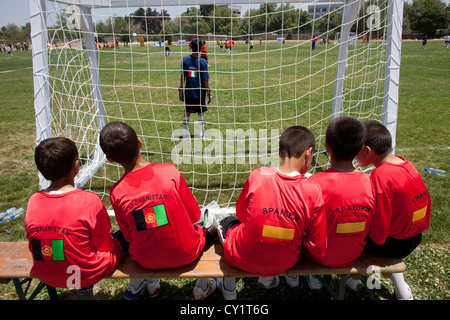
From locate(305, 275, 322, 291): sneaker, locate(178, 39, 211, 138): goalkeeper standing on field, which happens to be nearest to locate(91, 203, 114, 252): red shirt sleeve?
locate(305, 275, 322, 291): sneaker

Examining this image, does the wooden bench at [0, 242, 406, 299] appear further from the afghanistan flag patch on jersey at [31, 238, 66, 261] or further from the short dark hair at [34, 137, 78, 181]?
the short dark hair at [34, 137, 78, 181]

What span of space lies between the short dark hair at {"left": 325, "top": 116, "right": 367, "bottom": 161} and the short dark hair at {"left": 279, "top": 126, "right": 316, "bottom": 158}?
0.17 metres

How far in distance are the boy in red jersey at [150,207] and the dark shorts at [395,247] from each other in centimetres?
127

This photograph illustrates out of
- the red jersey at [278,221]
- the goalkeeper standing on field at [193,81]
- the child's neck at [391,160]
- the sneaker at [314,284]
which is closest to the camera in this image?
the red jersey at [278,221]

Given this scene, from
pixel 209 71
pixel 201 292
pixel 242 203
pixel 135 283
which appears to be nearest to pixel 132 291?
pixel 135 283

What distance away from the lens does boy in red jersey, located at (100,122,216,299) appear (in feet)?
6.14

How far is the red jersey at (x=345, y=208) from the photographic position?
1.91 meters

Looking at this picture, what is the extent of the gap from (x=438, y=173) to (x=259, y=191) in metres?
3.90

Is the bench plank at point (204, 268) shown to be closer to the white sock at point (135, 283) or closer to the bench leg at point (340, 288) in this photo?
the bench leg at point (340, 288)

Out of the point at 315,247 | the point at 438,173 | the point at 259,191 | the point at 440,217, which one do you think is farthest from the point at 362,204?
the point at 438,173

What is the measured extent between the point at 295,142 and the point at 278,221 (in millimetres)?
488

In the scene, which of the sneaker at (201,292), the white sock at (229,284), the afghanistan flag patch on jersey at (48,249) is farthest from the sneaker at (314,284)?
the afghanistan flag patch on jersey at (48,249)

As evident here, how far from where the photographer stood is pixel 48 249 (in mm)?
1808

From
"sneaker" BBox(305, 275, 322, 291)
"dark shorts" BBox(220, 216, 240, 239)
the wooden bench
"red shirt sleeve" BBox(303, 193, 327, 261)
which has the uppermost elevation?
"red shirt sleeve" BBox(303, 193, 327, 261)
